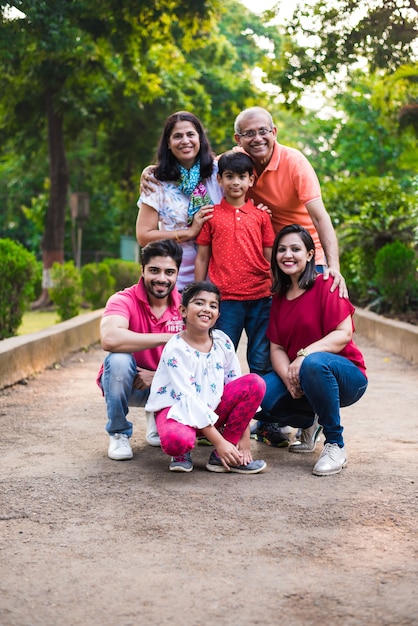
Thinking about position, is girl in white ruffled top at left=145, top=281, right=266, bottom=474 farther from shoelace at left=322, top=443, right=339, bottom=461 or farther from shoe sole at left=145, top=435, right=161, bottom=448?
shoe sole at left=145, top=435, right=161, bottom=448

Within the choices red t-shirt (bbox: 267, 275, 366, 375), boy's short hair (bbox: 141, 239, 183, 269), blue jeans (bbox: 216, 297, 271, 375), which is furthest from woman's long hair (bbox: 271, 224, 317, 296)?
boy's short hair (bbox: 141, 239, 183, 269)

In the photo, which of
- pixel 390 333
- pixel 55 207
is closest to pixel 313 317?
pixel 390 333

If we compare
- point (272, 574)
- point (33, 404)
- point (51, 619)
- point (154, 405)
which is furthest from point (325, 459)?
point (33, 404)

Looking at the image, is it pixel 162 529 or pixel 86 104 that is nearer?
pixel 162 529

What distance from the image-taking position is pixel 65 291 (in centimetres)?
1437

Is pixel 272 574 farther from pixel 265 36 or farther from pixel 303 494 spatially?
pixel 265 36

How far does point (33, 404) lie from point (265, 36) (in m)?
31.8

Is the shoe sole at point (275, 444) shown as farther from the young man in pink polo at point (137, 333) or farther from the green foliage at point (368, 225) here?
the green foliage at point (368, 225)

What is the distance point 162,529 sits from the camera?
385 centimetres

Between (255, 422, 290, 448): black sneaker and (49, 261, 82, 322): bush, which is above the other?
(49, 261, 82, 322): bush

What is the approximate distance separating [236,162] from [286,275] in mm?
718

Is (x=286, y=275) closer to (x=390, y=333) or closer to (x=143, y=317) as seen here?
(x=143, y=317)

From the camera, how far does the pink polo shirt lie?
5.37 m

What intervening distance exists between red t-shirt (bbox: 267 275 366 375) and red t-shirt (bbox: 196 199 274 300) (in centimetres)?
30
